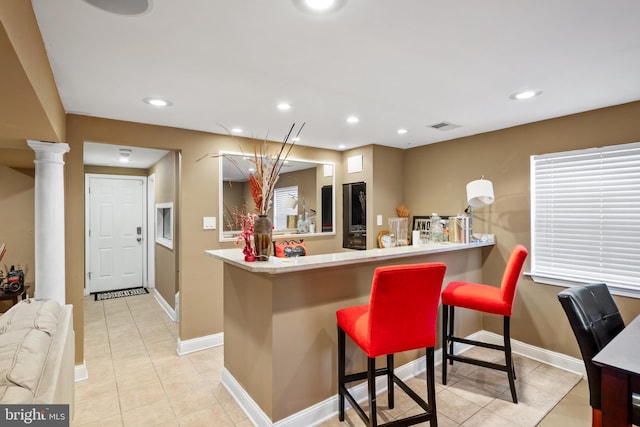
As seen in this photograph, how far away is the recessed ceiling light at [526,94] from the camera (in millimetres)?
2314

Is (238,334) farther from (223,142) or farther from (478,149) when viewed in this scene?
(478,149)

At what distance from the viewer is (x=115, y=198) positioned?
225 inches

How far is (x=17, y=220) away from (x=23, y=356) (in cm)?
315

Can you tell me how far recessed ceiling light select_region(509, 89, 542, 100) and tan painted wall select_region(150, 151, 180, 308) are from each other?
3439 millimetres

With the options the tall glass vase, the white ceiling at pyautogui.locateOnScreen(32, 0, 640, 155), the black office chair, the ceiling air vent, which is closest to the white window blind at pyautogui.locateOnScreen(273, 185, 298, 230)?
the white ceiling at pyautogui.locateOnScreen(32, 0, 640, 155)

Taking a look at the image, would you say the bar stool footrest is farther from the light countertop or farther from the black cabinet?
the black cabinet

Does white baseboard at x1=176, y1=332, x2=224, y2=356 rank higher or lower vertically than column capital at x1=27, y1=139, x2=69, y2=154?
lower

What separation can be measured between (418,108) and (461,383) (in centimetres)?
234

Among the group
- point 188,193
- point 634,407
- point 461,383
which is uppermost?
point 188,193

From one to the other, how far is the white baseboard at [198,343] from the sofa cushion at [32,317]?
5.25ft

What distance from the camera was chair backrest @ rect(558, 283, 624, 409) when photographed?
166cm

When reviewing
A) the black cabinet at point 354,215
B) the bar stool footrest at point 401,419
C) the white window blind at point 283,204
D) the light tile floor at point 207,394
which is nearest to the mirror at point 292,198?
the white window blind at point 283,204

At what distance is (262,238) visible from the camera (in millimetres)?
2002

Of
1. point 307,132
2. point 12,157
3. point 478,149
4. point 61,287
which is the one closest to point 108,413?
point 61,287
